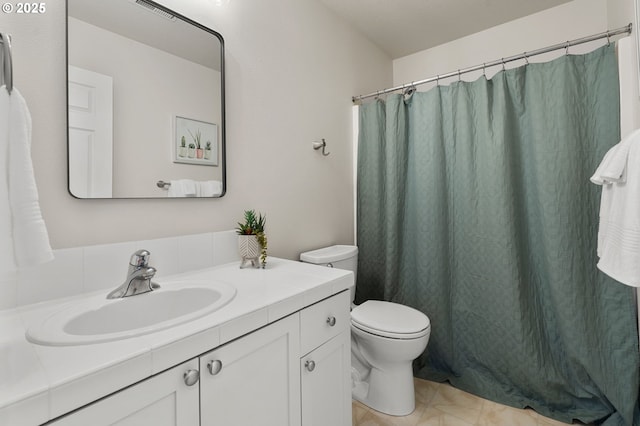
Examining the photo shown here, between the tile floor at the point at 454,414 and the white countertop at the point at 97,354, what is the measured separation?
1035mm

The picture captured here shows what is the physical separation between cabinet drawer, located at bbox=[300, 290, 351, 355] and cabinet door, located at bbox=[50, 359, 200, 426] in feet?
1.28

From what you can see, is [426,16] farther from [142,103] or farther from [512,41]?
[142,103]

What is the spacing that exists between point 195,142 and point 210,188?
0.21 m

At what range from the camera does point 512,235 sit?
170 cm

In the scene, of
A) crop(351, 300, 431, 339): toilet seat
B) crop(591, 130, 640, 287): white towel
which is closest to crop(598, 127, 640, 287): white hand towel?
crop(591, 130, 640, 287): white towel

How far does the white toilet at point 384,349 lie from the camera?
1.55m

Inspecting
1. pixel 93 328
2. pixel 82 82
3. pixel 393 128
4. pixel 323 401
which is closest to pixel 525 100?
pixel 393 128

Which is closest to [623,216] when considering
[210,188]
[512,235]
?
[512,235]

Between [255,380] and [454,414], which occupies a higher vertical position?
[255,380]

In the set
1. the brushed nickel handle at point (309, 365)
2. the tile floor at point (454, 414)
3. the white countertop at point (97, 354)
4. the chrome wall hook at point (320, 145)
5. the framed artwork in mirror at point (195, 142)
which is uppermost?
the chrome wall hook at point (320, 145)

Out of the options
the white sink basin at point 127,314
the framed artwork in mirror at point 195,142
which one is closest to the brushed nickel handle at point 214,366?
the white sink basin at point 127,314

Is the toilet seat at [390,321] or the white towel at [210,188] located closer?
the white towel at [210,188]

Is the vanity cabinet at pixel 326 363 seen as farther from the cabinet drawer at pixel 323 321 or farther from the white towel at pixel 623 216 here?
the white towel at pixel 623 216

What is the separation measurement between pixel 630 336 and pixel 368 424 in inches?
52.2
